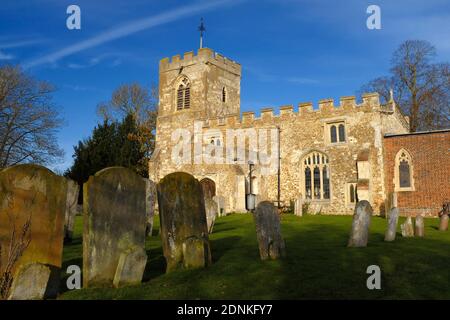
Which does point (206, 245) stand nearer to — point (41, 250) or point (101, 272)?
point (101, 272)

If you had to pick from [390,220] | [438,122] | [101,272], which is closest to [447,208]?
[390,220]

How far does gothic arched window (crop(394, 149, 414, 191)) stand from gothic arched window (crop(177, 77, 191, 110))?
1370 centimetres

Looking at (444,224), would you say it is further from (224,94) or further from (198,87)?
(224,94)

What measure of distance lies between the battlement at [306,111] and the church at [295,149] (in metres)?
0.05

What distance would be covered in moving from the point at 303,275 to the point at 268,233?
1.43m

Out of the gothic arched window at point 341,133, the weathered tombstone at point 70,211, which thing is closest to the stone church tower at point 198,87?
the gothic arched window at point 341,133

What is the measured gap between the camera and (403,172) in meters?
18.8

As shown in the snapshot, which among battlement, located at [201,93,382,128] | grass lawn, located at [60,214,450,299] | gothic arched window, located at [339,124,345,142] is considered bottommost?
grass lawn, located at [60,214,450,299]

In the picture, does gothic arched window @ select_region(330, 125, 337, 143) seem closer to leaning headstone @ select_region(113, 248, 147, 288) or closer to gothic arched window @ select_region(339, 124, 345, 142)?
gothic arched window @ select_region(339, 124, 345, 142)

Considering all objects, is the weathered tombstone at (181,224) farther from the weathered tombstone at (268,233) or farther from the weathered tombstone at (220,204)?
the weathered tombstone at (220,204)

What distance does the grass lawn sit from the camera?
466cm

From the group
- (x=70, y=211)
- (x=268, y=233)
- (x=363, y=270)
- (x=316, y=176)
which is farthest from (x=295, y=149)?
(x=363, y=270)

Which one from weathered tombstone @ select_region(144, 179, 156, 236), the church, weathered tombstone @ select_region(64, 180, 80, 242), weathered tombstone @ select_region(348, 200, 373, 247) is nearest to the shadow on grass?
weathered tombstone @ select_region(348, 200, 373, 247)
